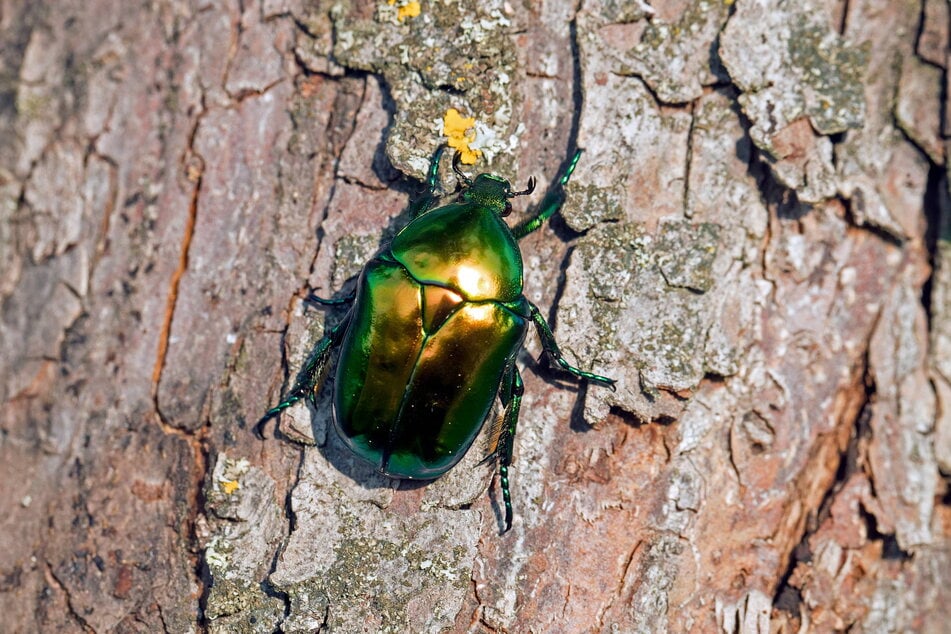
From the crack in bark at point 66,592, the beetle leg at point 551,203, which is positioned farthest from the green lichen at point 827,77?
the crack in bark at point 66,592

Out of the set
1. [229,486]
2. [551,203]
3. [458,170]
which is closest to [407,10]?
[458,170]

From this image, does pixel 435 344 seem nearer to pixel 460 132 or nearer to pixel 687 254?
pixel 460 132

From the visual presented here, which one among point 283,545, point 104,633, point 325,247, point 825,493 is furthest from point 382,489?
point 825,493

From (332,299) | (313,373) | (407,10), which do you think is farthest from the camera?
(407,10)

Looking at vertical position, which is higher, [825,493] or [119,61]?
[119,61]

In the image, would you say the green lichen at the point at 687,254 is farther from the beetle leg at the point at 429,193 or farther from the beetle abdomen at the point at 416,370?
the beetle leg at the point at 429,193

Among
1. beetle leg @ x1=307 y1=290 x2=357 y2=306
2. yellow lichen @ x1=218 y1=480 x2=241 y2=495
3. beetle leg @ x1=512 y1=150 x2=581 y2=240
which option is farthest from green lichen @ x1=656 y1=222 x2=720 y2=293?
yellow lichen @ x1=218 y1=480 x2=241 y2=495

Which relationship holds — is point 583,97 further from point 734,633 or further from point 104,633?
point 104,633
